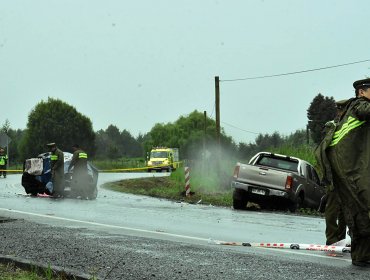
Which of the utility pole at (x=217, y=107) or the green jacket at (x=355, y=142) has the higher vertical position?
the utility pole at (x=217, y=107)

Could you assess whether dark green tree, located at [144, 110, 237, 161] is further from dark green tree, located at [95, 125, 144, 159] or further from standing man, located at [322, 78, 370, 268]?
standing man, located at [322, 78, 370, 268]

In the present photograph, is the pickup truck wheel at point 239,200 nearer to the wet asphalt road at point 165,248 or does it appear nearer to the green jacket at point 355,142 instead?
the wet asphalt road at point 165,248

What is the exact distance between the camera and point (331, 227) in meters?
8.70

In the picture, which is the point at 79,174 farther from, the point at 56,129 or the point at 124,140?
the point at 124,140

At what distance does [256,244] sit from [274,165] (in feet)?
34.0

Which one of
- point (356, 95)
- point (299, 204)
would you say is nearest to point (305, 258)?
point (356, 95)

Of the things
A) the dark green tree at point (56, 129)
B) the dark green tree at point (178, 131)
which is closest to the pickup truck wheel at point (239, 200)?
the dark green tree at point (56, 129)

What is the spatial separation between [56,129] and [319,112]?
3909 cm

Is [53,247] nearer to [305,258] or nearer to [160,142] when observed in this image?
[305,258]

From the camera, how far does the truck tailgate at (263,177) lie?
18.2 m

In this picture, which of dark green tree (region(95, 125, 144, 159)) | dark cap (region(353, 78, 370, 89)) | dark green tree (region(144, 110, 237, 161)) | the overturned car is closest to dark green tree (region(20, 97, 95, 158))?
dark green tree (region(144, 110, 237, 161))

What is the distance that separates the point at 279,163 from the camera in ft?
63.1

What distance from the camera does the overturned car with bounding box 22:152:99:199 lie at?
2078 cm

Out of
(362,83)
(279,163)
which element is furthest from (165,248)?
(279,163)
